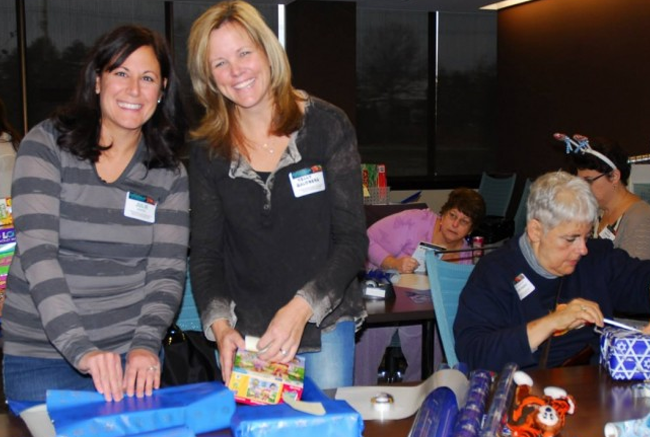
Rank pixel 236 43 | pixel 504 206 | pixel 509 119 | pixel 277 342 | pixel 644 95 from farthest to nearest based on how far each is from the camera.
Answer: pixel 509 119 → pixel 504 206 → pixel 644 95 → pixel 236 43 → pixel 277 342

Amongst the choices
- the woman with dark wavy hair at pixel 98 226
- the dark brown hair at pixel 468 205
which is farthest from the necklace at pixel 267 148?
the dark brown hair at pixel 468 205

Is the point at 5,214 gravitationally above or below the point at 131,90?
below

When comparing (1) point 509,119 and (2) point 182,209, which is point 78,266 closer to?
(2) point 182,209

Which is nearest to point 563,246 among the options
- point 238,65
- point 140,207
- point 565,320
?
point 565,320

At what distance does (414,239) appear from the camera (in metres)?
4.61

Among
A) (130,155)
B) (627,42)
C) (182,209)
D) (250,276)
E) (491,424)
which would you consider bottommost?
(491,424)

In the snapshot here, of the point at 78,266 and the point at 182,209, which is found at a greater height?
the point at 182,209

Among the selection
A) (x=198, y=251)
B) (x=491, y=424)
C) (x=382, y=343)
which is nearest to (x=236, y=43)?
(x=198, y=251)

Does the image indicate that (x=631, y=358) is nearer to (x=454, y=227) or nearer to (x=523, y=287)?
(x=523, y=287)

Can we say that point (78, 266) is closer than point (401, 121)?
Yes

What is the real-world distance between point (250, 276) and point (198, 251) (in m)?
0.15

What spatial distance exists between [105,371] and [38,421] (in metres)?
0.16

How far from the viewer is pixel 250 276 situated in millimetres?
2014

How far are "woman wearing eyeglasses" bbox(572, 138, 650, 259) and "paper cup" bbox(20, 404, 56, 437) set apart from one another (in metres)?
2.86
